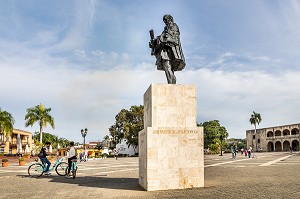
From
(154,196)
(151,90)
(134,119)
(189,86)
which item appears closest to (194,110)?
(189,86)

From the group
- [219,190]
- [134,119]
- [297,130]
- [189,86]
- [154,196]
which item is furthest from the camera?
[297,130]

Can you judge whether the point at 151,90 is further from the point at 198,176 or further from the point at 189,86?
the point at 198,176

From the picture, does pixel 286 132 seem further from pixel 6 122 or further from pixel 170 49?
pixel 170 49

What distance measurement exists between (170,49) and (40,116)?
41.3 metres

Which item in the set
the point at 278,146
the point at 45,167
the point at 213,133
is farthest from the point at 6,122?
the point at 278,146

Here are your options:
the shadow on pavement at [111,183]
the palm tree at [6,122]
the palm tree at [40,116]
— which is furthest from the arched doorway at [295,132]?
the shadow on pavement at [111,183]

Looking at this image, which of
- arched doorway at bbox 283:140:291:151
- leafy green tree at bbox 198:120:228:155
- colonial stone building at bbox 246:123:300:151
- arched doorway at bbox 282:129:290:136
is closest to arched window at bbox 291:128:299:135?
colonial stone building at bbox 246:123:300:151

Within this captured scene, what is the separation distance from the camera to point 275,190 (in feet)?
23.9

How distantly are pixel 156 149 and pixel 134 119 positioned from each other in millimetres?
47251

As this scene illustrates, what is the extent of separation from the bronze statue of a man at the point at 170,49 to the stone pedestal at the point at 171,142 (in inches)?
36.2

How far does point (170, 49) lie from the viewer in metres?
9.59

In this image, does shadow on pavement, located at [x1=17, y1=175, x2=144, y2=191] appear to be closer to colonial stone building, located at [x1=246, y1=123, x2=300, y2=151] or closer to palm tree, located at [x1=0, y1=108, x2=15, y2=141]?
palm tree, located at [x1=0, y1=108, x2=15, y2=141]

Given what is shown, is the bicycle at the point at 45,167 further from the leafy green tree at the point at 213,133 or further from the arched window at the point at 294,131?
the arched window at the point at 294,131

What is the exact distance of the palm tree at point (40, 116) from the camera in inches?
1813
